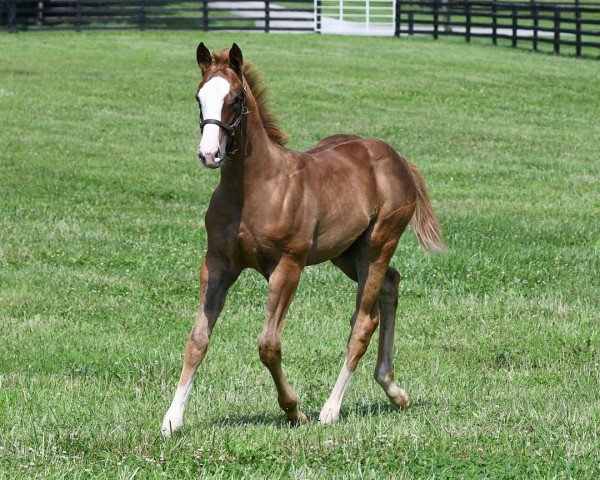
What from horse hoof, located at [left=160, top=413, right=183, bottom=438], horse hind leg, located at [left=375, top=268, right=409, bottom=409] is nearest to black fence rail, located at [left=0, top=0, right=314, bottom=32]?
horse hind leg, located at [left=375, top=268, right=409, bottom=409]

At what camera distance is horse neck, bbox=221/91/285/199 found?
671cm

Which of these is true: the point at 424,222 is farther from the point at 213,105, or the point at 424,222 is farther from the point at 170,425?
the point at 170,425

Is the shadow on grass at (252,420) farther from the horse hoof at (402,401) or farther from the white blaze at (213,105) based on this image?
the white blaze at (213,105)

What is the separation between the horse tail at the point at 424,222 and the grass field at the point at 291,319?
91 cm

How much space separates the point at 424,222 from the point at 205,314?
7.92 ft

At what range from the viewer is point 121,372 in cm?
827

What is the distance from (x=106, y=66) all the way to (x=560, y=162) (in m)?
18.6

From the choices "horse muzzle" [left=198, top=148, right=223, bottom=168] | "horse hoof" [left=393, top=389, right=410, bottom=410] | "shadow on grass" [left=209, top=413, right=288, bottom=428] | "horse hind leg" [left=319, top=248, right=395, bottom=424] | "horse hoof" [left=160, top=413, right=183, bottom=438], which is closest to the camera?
"horse muzzle" [left=198, top=148, right=223, bottom=168]

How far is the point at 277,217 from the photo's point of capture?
6758mm

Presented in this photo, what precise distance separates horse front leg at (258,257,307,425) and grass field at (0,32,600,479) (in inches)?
8.7

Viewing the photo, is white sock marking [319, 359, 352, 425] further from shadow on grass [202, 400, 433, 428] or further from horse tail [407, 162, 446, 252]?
horse tail [407, 162, 446, 252]

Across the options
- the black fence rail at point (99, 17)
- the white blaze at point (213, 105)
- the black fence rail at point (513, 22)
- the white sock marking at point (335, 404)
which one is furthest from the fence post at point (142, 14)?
the white blaze at point (213, 105)

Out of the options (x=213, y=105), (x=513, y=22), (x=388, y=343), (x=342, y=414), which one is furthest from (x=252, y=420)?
(x=513, y=22)

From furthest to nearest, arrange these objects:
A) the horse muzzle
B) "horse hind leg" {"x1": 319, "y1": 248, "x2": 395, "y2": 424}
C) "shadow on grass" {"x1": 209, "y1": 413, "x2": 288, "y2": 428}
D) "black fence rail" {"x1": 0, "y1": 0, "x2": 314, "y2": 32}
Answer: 1. "black fence rail" {"x1": 0, "y1": 0, "x2": 314, "y2": 32}
2. "horse hind leg" {"x1": 319, "y1": 248, "x2": 395, "y2": 424}
3. "shadow on grass" {"x1": 209, "y1": 413, "x2": 288, "y2": 428}
4. the horse muzzle
